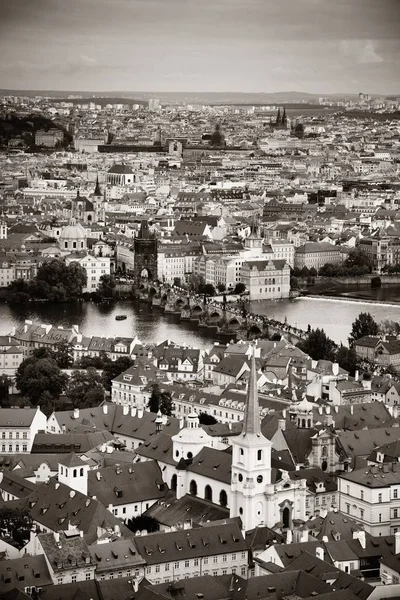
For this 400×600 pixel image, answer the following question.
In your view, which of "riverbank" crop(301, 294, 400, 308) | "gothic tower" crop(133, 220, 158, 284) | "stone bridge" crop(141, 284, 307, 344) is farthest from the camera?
"gothic tower" crop(133, 220, 158, 284)

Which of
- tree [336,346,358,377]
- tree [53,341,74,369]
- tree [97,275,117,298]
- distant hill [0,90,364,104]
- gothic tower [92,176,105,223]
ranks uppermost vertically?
distant hill [0,90,364,104]

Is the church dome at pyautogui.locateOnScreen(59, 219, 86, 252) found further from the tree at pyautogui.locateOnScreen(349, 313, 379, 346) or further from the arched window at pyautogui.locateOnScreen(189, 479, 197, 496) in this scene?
the arched window at pyautogui.locateOnScreen(189, 479, 197, 496)

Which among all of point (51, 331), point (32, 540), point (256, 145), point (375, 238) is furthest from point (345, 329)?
point (256, 145)

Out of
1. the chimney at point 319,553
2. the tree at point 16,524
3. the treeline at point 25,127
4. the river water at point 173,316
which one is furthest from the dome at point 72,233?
the chimney at point 319,553

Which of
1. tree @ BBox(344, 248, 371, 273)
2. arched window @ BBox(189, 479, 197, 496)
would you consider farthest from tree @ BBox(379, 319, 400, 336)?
arched window @ BBox(189, 479, 197, 496)

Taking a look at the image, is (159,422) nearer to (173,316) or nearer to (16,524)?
(16,524)

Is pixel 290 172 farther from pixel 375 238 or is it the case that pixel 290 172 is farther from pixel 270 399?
pixel 270 399

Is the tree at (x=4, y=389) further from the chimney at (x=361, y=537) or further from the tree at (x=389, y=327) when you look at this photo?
the chimney at (x=361, y=537)

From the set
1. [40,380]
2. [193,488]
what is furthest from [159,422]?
[40,380]

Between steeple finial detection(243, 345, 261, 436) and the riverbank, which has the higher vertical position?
steeple finial detection(243, 345, 261, 436)
